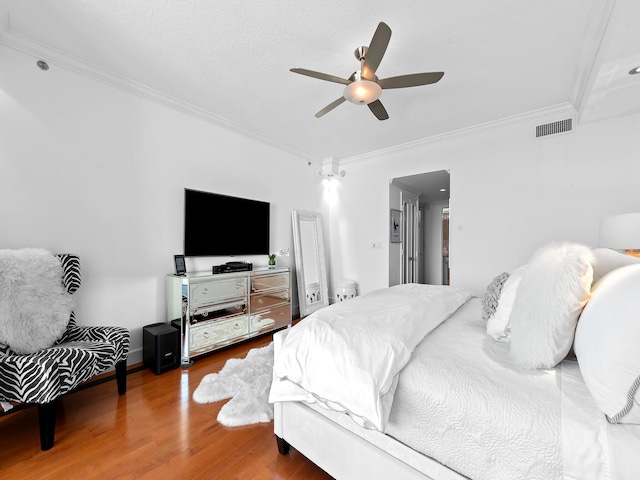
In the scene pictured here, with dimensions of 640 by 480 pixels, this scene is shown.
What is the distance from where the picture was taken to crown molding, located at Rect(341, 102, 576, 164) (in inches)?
120

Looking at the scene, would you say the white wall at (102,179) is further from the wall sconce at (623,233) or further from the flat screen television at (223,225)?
the wall sconce at (623,233)

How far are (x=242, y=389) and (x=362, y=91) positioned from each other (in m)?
2.51

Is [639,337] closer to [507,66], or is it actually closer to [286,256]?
[507,66]

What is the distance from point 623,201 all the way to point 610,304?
2942 millimetres

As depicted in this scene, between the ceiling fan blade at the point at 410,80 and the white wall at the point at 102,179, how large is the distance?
2303 mm

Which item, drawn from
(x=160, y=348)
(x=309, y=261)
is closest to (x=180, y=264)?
(x=160, y=348)

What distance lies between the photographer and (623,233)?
7.30 feet

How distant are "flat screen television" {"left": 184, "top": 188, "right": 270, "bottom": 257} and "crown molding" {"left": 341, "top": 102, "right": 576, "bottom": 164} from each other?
2.33 meters

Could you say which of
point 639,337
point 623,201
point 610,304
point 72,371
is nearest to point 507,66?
point 623,201

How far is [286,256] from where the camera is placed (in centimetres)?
437

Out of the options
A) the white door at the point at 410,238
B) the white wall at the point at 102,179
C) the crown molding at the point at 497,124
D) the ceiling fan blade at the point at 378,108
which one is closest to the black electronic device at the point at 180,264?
the white wall at the point at 102,179

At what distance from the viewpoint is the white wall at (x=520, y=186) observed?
2.82 meters

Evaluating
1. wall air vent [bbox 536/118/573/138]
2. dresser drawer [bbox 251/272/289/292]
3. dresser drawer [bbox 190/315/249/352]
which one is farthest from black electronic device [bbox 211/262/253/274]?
wall air vent [bbox 536/118/573/138]

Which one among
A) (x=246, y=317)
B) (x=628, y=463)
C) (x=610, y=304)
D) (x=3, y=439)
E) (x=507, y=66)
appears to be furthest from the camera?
(x=246, y=317)
